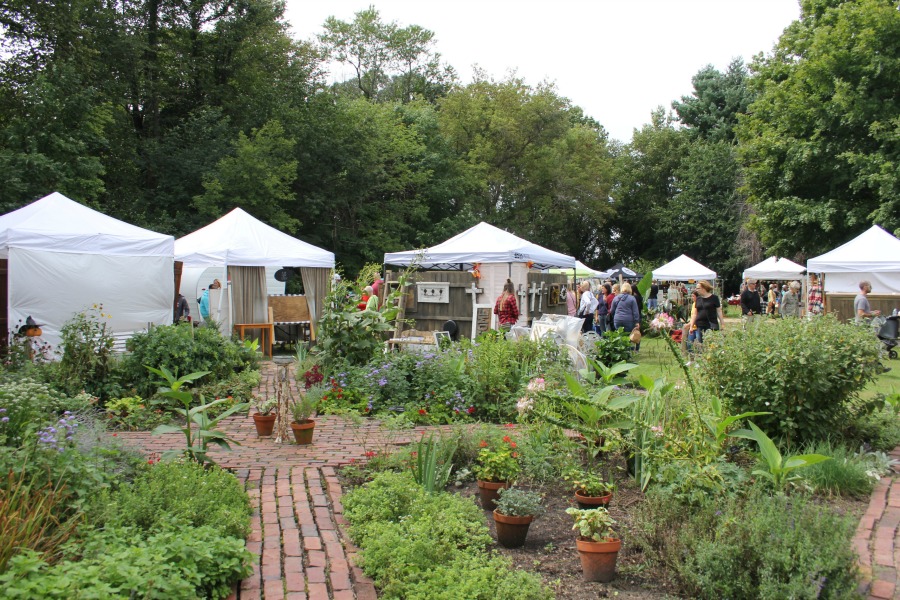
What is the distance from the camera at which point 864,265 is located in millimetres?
15047

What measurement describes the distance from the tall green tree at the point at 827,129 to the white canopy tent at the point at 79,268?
19652mm

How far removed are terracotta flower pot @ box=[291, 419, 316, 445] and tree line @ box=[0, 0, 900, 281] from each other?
45.0 ft

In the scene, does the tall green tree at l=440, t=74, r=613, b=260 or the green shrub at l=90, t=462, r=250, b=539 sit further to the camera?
the tall green tree at l=440, t=74, r=613, b=260

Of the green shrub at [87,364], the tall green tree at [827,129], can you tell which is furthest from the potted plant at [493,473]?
the tall green tree at [827,129]

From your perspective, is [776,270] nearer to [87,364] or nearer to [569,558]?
[87,364]

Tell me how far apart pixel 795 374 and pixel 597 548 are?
2673 millimetres

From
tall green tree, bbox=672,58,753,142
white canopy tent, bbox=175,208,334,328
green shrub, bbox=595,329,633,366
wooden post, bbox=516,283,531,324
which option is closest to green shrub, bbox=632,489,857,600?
green shrub, bbox=595,329,633,366

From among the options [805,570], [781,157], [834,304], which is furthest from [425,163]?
[805,570]

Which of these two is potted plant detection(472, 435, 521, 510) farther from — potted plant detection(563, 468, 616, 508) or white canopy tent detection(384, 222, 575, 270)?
white canopy tent detection(384, 222, 575, 270)

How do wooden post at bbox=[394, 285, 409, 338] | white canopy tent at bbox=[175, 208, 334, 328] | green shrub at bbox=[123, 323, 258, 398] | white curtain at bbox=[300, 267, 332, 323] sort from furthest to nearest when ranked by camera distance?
white curtain at bbox=[300, 267, 332, 323]
white canopy tent at bbox=[175, 208, 334, 328]
wooden post at bbox=[394, 285, 409, 338]
green shrub at bbox=[123, 323, 258, 398]

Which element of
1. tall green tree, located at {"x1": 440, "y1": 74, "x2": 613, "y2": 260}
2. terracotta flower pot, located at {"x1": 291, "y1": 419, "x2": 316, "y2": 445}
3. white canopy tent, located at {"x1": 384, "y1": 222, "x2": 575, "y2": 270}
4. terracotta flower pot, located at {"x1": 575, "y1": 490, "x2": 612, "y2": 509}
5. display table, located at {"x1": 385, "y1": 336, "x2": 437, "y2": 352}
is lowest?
terracotta flower pot, located at {"x1": 575, "y1": 490, "x2": 612, "y2": 509}

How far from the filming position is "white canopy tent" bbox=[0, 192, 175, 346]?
35.2 ft

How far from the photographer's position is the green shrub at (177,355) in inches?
335

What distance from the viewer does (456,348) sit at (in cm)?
870
